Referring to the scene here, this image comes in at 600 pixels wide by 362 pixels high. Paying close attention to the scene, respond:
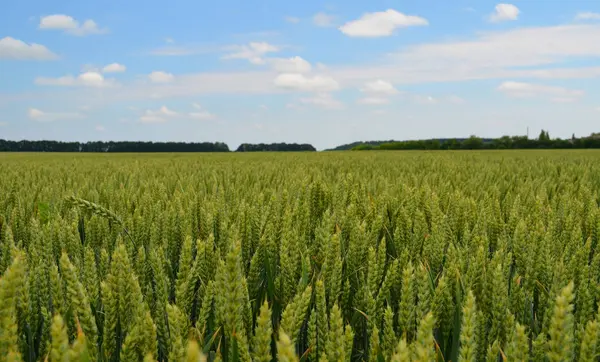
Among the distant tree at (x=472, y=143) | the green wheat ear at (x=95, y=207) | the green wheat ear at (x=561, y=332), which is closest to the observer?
the green wheat ear at (x=561, y=332)

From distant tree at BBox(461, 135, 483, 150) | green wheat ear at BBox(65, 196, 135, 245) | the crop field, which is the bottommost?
the crop field

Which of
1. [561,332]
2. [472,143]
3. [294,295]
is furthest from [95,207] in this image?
[472,143]

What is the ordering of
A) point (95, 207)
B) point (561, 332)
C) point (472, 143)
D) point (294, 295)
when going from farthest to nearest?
1. point (472, 143)
2. point (95, 207)
3. point (294, 295)
4. point (561, 332)

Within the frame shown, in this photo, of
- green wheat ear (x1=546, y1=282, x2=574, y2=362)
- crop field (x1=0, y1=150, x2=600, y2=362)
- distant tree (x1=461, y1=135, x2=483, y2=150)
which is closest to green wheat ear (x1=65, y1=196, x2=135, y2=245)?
crop field (x1=0, y1=150, x2=600, y2=362)

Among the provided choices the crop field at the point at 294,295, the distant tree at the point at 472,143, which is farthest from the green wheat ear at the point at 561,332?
the distant tree at the point at 472,143

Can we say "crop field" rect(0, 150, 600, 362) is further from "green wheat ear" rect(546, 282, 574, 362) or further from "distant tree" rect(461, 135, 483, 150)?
"distant tree" rect(461, 135, 483, 150)

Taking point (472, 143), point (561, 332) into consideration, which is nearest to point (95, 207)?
point (561, 332)

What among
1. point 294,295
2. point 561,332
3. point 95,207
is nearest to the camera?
point 561,332

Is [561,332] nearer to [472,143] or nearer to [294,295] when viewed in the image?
[294,295]

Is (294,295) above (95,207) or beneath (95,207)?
beneath

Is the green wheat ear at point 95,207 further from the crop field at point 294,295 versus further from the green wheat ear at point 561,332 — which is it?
the green wheat ear at point 561,332

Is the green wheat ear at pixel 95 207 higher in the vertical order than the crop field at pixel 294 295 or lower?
higher

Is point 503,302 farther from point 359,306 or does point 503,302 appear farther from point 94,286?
point 94,286

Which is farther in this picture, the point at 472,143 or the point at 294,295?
the point at 472,143
